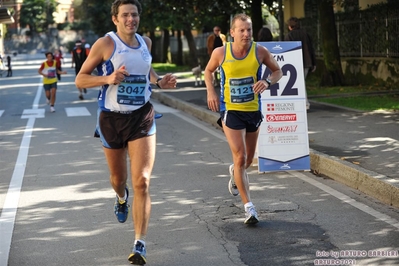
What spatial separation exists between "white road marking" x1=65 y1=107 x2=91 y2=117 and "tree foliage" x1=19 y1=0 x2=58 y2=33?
131644 millimetres

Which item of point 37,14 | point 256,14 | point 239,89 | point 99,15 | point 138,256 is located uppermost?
point 37,14

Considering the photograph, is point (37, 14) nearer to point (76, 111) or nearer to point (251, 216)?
point (76, 111)

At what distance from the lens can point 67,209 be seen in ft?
28.1

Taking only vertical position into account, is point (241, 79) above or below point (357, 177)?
above

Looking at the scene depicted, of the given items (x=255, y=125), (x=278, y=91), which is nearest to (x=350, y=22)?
(x=278, y=91)

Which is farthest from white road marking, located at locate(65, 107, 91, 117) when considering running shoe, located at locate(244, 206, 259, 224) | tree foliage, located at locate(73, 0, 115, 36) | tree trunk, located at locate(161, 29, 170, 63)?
tree foliage, located at locate(73, 0, 115, 36)

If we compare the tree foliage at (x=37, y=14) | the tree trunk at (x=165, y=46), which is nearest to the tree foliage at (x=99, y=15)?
the tree trunk at (x=165, y=46)

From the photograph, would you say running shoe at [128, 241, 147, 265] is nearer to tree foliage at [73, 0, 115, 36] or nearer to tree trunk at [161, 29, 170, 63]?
tree trunk at [161, 29, 170, 63]

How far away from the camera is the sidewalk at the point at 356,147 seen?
892cm

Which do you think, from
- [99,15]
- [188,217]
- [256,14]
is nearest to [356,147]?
[188,217]

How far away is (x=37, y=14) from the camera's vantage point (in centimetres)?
15338

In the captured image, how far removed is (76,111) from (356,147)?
11.3m

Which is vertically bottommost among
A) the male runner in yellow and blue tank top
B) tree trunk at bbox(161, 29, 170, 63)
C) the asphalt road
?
tree trunk at bbox(161, 29, 170, 63)

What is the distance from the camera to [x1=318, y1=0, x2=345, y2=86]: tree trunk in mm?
24500
